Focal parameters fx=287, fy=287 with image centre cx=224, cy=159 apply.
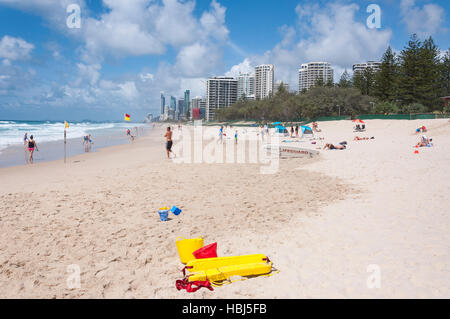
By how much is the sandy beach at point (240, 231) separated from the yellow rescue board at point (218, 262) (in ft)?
0.86

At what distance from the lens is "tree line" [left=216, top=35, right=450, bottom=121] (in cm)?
4431

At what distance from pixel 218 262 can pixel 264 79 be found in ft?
555

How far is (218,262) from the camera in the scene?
363 centimetres

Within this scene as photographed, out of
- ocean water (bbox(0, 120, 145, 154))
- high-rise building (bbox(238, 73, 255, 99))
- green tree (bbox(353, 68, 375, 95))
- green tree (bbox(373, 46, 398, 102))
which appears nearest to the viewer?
ocean water (bbox(0, 120, 145, 154))

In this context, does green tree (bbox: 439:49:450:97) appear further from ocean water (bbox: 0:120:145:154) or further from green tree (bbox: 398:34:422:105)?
ocean water (bbox: 0:120:145:154)

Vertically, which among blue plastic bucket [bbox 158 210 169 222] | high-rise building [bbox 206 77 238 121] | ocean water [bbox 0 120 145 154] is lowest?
blue plastic bucket [bbox 158 210 169 222]

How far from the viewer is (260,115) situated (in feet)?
262

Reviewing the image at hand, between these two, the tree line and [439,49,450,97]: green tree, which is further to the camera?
[439,49,450,97]: green tree

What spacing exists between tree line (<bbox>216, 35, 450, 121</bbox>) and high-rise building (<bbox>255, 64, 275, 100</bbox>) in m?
104

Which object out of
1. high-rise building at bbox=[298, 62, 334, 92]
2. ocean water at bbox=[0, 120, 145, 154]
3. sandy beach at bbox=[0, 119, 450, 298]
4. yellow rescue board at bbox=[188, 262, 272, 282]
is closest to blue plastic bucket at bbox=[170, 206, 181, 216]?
sandy beach at bbox=[0, 119, 450, 298]

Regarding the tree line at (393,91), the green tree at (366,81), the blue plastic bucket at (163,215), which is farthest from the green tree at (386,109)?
the blue plastic bucket at (163,215)

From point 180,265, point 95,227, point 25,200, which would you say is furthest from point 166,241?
point 25,200
